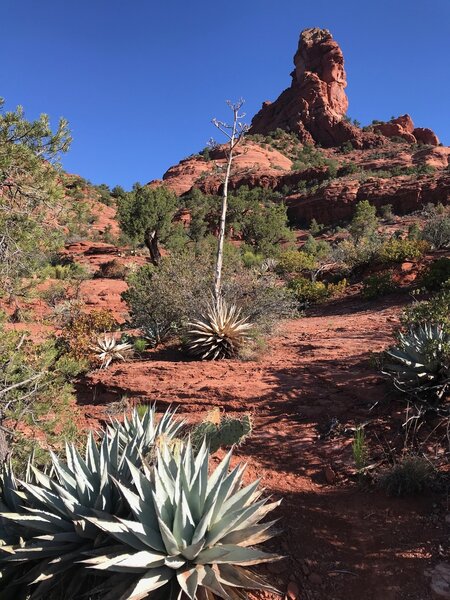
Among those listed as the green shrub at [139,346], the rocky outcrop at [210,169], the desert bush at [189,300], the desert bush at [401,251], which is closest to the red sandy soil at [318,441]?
the green shrub at [139,346]

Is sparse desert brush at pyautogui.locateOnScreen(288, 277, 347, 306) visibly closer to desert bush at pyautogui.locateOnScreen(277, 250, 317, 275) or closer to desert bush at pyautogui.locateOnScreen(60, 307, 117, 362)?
desert bush at pyautogui.locateOnScreen(277, 250, 317, 275)

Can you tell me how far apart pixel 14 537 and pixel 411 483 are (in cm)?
316

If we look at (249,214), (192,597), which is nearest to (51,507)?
(192,597)

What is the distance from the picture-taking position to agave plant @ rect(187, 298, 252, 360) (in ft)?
25.2

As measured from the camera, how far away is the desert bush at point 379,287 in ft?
41.4

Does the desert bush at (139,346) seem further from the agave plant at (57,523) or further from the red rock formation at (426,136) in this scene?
the red rock formation at (426,136)

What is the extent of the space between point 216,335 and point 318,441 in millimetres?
3491

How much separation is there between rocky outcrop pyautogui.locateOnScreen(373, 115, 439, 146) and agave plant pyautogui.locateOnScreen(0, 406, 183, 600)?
239 feet

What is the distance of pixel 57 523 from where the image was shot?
2.70 m

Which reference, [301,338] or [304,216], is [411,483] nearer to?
[301,338]

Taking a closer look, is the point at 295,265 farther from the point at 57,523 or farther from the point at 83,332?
the point at 57,523

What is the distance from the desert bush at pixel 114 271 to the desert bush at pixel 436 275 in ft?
48.1

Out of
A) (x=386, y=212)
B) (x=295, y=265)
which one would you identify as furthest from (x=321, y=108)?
(x=295, y=265)

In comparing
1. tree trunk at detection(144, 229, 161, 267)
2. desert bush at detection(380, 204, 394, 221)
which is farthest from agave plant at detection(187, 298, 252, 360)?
desert bush at detection(380, 204, 394, 221)
